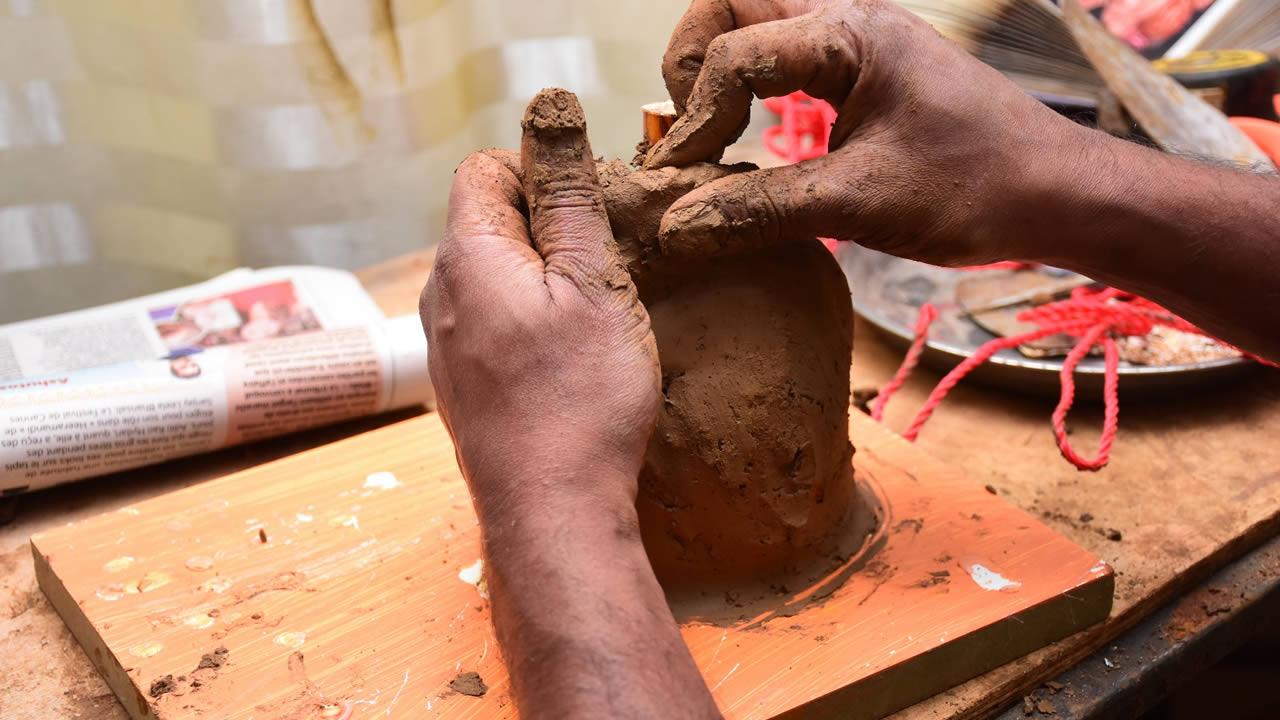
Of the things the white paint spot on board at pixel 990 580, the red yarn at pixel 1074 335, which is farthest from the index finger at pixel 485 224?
the red yarn at pixel 1074 335

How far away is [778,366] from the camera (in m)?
1.07

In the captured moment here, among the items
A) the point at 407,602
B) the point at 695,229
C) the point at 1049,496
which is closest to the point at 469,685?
the point at 407,602

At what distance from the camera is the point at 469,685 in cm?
104

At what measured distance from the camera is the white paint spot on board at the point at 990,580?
3.75 ft

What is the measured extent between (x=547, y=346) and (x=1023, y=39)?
4.54 ft

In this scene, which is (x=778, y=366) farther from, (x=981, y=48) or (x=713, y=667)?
(x=981, y=48)

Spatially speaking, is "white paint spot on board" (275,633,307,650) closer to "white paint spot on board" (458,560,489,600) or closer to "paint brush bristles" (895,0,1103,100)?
"white paint spot on board" (458,560,489,600)

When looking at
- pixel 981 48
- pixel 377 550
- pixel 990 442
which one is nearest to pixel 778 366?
pixel 377 550

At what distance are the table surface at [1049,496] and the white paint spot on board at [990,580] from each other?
0.26 feet

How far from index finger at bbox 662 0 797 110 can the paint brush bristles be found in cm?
86

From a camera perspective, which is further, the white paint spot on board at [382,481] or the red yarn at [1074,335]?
the red yarn at [1074,335]

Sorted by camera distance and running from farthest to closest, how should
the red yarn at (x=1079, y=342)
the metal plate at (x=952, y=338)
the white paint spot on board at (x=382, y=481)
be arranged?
the metal plate at (x=952, y=338) < the red yarn at (x=1079, y=342) < the white paint spot on board at (x=382, y=481)

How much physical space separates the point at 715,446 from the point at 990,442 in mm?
754

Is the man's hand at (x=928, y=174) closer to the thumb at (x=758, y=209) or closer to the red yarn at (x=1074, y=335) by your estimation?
the thumb at (x=758, y=209)
